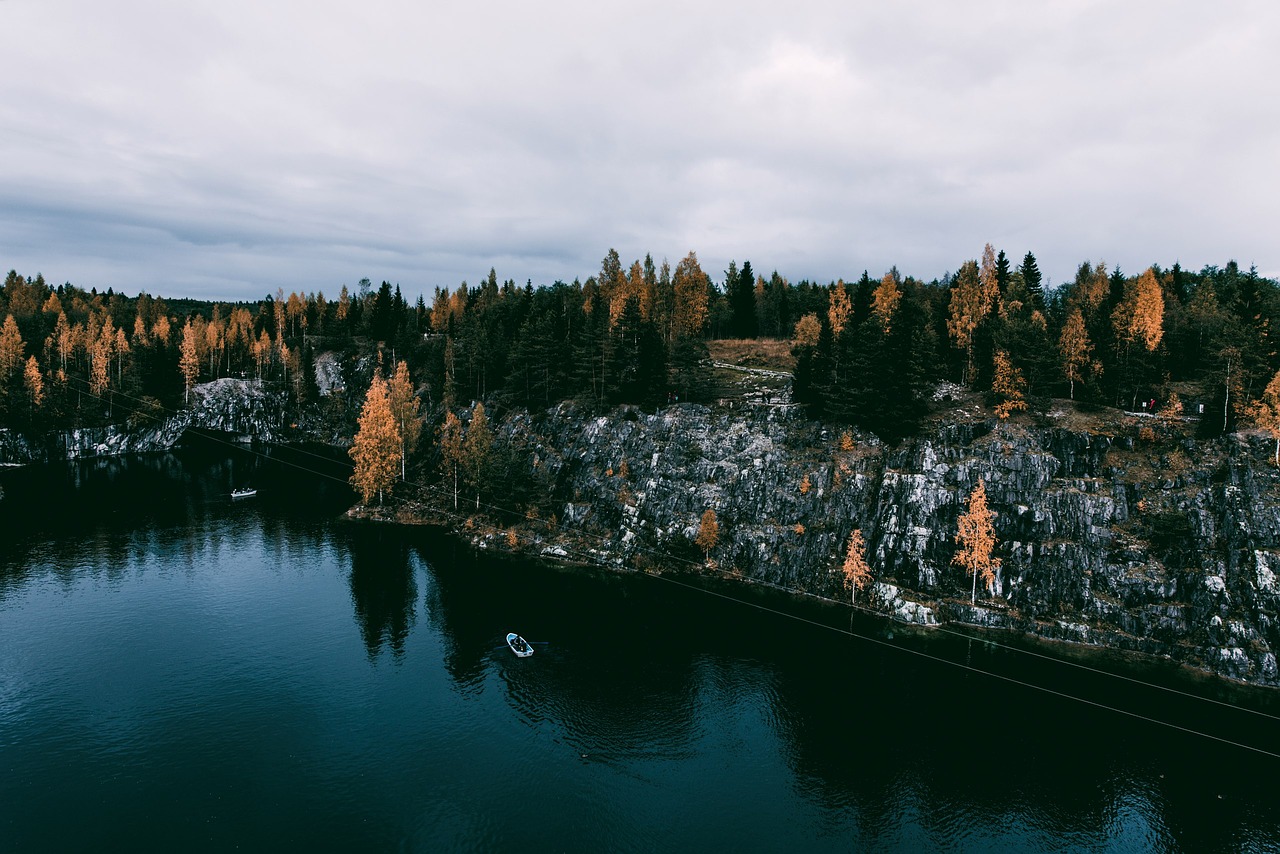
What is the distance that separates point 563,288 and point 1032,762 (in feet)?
479

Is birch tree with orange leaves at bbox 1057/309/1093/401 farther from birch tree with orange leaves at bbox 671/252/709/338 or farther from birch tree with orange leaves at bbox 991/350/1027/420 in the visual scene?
birch tree with orange leaves at bbox 671/252/709/338

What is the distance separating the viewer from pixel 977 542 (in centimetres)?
7538

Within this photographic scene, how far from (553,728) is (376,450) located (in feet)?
234

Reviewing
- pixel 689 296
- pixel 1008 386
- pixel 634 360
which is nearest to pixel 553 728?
pixel 1008 386

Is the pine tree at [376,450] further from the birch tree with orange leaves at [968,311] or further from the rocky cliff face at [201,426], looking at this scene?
the birch tree with orange leaves at [968,311]

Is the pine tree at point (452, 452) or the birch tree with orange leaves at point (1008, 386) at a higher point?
the birch tree with orange leaves at point (1008, 386)

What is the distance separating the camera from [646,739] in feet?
175

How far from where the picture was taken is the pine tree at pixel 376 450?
110 meters

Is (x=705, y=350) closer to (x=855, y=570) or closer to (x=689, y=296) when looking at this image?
(x=689, y=296)

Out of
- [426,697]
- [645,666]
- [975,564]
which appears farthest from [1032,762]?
[426,697]

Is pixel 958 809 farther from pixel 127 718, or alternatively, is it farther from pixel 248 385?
pixel 248 385

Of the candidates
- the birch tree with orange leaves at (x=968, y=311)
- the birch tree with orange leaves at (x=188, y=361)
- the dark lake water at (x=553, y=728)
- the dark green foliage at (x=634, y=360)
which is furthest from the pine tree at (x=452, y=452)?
the birch tree with orange leaves at (x=188, y=361)

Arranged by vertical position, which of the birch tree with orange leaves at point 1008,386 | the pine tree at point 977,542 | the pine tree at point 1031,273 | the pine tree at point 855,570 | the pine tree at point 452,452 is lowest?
the pine tree at point 855,570

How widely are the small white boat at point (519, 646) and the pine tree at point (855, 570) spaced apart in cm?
4033
